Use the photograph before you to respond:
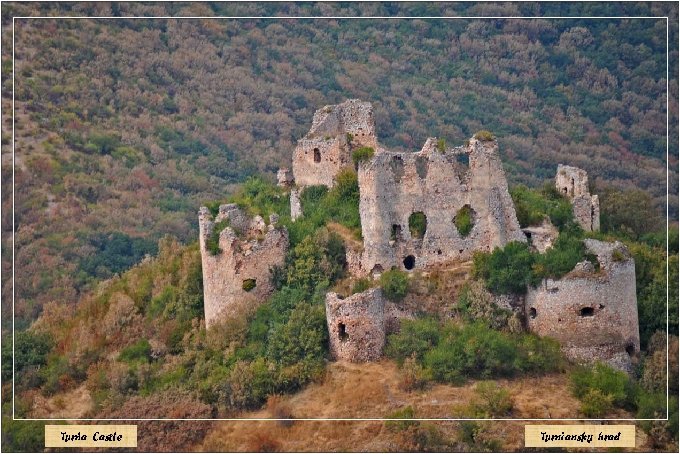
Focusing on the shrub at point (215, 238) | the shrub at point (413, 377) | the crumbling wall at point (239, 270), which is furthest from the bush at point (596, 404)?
the shrub at point (215, 238)

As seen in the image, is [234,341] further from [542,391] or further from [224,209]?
[542,391]

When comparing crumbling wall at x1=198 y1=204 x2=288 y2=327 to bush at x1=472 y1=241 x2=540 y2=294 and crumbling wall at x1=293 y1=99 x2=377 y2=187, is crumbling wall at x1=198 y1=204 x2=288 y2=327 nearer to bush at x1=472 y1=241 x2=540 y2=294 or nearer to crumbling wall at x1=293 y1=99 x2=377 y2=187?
crumbling wall at x1=293 y1=99 x2=377 y2=187

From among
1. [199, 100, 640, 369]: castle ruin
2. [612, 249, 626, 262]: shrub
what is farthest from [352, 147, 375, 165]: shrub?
[612, 249, 626, 262]: shrub

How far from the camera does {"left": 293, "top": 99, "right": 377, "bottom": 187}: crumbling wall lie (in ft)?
149

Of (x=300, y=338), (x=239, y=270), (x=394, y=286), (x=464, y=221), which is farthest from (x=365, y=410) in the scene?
(x=464, y=221)

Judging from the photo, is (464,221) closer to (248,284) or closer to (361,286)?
(361,286)

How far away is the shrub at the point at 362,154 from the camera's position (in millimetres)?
44688

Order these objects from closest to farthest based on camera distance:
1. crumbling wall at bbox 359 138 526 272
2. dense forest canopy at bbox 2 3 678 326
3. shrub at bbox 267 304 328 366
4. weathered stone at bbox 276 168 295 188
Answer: shrub at bbox 267 304 328 366
crumbling wall at bbox 359 138 526 272
weathered stone at bbox 276 168 295 188
dense forest canopy at bbox 2 3 678 326

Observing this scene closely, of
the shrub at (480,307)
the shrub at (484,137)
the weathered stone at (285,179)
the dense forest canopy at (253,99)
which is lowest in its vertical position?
the shrub at (480,307)

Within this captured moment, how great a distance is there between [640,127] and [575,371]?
2542cm

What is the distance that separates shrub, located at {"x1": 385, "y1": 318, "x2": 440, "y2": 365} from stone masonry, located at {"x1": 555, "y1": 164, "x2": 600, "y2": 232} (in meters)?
5.33

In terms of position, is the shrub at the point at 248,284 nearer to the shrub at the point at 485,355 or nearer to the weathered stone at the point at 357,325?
the weathered stone at the point at 357,325

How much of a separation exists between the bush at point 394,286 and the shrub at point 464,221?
1896 mm

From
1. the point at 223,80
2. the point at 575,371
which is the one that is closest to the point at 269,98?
the point at 223,80
